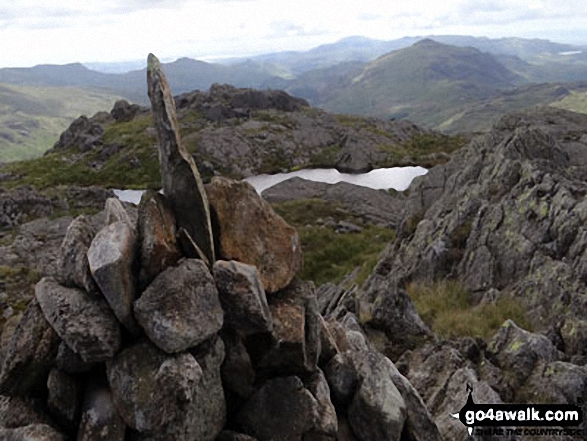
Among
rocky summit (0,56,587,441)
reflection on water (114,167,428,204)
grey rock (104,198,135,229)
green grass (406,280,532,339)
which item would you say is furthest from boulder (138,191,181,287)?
reflection on water (114,167,428,204)

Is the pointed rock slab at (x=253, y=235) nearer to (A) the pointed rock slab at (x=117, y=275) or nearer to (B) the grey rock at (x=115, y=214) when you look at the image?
(B) the grey rock at (x=115, y=214)

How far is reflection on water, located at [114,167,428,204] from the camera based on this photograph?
10031cm

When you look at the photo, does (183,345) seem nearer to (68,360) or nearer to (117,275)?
(117,275)

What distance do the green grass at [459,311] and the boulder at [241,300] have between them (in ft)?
42.0

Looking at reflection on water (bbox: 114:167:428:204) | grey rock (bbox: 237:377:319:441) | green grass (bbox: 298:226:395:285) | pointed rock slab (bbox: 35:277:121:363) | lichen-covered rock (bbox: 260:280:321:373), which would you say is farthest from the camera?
reflection on water (bbox: 114:167:428:204)

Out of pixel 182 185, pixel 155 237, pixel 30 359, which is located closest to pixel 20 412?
pixel 30 359

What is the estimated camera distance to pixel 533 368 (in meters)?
16.7

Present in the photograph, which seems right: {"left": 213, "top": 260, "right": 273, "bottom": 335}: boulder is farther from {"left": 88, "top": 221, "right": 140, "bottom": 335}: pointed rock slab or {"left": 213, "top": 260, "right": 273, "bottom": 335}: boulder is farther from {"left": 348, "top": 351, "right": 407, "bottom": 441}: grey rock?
{"left": 348, "top": 351, "right": 407, "bottom": 441}: grey rock

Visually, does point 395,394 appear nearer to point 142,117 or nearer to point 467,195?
point 467,195

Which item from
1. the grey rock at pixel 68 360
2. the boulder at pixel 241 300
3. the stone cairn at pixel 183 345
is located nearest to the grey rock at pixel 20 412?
the stone cairn at pixel 183 345

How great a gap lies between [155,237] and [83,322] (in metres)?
2.60

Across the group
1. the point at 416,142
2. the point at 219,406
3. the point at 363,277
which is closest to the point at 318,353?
the point at 219,406

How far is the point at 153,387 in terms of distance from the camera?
33.7 ft

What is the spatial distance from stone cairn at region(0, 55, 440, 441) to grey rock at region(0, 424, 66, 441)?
0.03 metres
